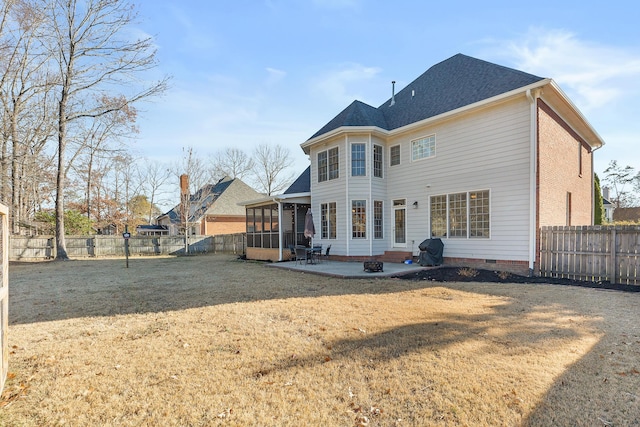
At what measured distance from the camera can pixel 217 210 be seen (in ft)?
97.0

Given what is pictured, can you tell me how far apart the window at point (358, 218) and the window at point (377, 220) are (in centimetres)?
43

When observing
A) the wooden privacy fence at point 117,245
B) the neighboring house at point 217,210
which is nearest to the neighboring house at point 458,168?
the wooden privacy fence at point 117,245

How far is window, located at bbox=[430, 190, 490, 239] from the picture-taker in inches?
414

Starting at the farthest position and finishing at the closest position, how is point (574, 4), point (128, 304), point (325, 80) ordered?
point (325, 80) < point (574, 4) < point (128, 304)

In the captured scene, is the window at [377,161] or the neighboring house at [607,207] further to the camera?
the neighboring house at [607,207]

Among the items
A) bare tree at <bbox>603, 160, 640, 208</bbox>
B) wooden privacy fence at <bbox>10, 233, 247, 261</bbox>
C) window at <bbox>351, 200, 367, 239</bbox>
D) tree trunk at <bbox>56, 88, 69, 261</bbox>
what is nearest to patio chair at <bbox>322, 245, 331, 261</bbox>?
window at <bbox>351, 200, 367, 239</bbox>

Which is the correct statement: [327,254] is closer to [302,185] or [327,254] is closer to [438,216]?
[438,216]

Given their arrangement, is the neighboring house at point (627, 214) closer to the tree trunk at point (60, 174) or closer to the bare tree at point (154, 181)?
the tree trunk at point (60, 174)

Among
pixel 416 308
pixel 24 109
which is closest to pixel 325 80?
pixel 416 308

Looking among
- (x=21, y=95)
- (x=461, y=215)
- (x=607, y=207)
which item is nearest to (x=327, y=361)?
(x=461, y=215)

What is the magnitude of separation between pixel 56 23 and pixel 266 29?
1305 centimetres

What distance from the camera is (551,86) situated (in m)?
9.14

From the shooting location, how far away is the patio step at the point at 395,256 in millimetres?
12815

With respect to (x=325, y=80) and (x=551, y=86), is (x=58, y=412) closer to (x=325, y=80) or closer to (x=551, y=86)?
(x=551, y=86)
